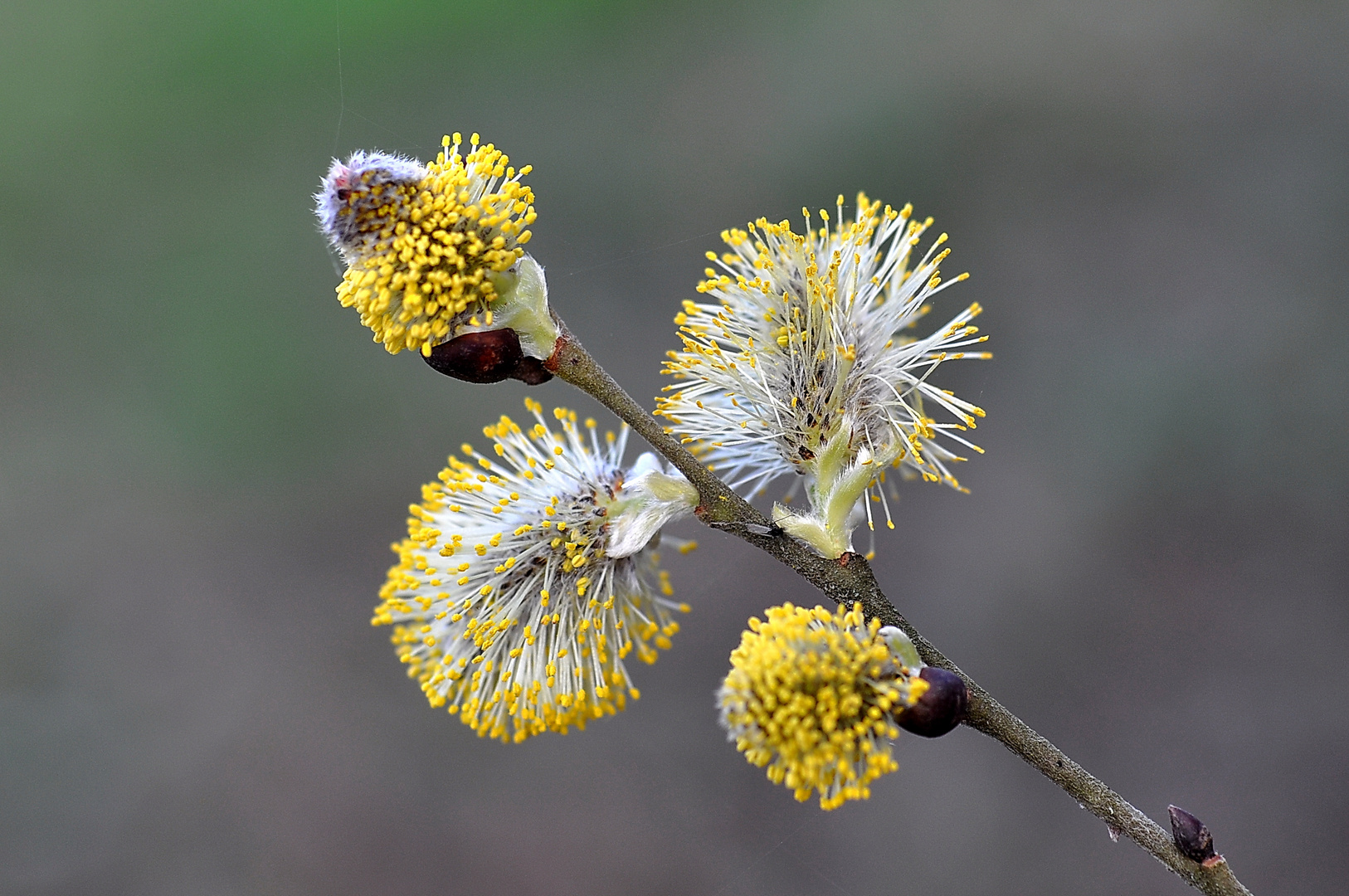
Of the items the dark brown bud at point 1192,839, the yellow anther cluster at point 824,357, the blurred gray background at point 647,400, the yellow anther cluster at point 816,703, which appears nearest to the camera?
the yellow anther cluster at point 816,703

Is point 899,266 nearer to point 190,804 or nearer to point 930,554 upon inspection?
point 930,554

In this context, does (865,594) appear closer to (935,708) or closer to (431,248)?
(935,708)

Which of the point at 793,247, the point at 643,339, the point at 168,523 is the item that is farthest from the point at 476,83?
the point at 793,247

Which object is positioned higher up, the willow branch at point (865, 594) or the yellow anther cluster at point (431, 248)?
the yellow anther cluster at point (431, 248)

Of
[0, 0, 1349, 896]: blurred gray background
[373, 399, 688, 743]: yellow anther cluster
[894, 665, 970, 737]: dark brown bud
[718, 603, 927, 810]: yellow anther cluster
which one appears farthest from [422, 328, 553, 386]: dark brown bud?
[0, 0, 1349, 896]: blurred gray background

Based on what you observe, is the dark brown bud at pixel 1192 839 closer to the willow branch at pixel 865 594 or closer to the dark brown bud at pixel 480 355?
the willow branch at pixel 865 594

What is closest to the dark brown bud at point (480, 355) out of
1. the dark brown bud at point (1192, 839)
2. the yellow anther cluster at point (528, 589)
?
the yellow anther cluster at point (528, 589)

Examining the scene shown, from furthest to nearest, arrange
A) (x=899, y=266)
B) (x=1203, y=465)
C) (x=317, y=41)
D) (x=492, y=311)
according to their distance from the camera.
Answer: (x=317, y=41) < (x=1203, y=465) < (x=899, y=266) < (x=492, y=311)
